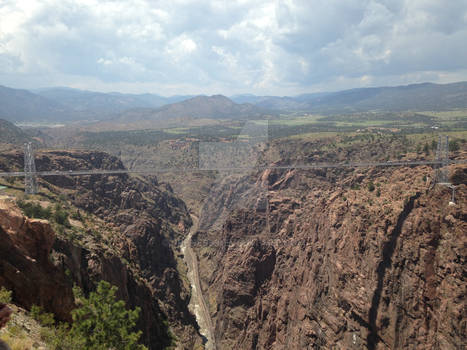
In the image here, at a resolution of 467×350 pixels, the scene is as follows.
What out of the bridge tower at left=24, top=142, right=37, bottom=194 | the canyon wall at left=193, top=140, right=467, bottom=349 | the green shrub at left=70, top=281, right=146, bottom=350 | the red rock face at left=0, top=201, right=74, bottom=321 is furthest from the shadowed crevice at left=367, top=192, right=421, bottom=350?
the bridge tower at left=24, top=142, right=37, bottom=194

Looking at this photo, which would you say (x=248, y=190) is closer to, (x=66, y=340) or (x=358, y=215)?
(x=358, y=215)

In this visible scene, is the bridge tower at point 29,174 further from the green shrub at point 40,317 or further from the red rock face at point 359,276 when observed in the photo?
the green shrub at point 40,317

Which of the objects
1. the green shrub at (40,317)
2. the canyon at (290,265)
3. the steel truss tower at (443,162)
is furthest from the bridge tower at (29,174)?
the steel truss tower at (443,162)

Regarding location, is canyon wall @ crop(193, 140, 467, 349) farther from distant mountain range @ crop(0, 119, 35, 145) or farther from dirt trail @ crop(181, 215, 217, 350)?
distant mountain range @ crop(0, 119, 35, 145)

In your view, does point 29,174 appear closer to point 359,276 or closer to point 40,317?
point 40,317

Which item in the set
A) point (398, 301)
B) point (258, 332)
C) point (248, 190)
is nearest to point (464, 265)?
point (398, 301)
